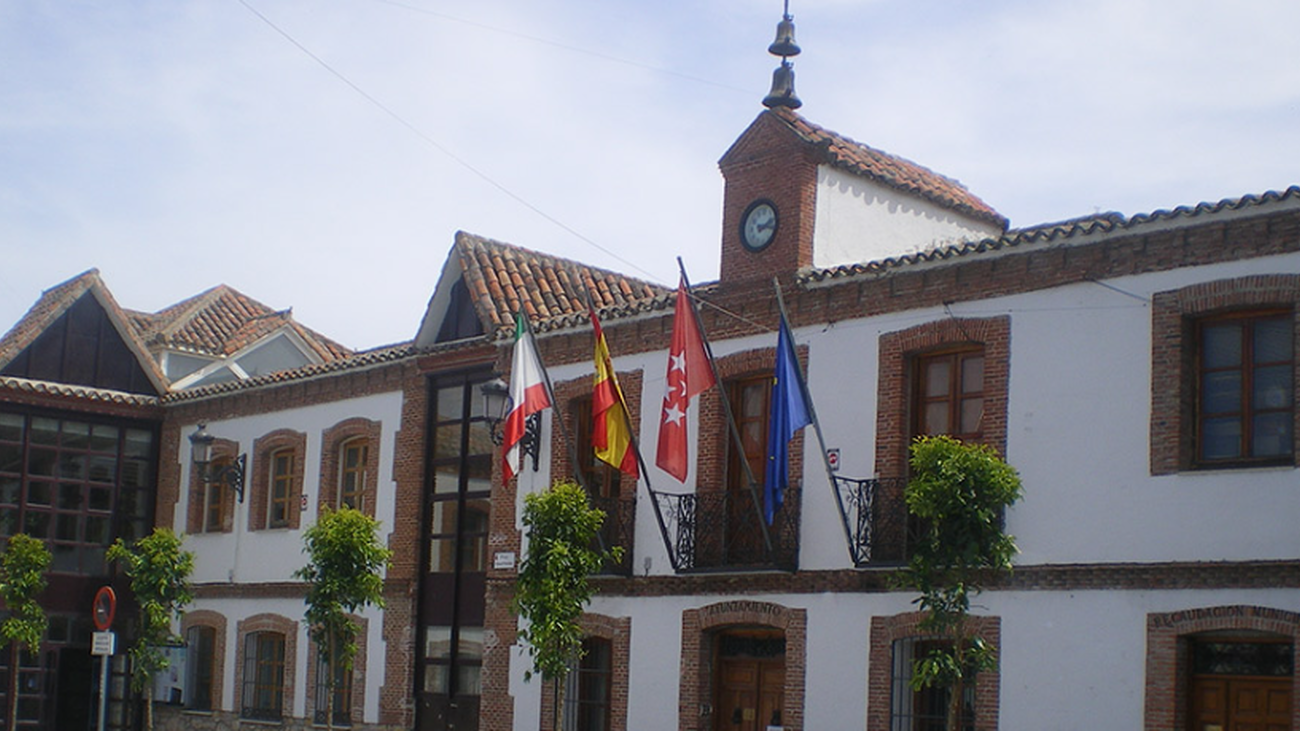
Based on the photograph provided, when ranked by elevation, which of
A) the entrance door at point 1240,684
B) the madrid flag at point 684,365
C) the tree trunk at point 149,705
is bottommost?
the tree trunk at point 149,705

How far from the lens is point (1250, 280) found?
16.0 m

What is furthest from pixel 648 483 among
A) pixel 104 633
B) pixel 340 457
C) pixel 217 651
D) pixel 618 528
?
pixel 217 651

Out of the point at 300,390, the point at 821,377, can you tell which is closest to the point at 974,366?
the point at 821,377

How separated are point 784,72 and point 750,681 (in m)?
7.99

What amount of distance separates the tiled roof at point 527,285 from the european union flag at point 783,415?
5.31m

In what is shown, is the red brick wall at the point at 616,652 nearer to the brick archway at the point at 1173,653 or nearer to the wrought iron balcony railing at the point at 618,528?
the wrought iron balcony railing at the point at 618,528

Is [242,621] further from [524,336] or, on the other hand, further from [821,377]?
[821,377]

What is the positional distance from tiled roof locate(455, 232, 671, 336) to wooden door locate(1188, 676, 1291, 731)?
1052cm

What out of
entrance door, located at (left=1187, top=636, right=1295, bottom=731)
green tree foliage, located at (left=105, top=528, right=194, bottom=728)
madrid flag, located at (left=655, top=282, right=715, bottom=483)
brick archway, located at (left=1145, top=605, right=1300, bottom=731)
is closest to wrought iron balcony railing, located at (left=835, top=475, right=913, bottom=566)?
madrid flag, located at (left=655, top=282, right=715, bottom=483)

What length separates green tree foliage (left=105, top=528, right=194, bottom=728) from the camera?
2886 centimetres

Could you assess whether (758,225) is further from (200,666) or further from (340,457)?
(200,666)

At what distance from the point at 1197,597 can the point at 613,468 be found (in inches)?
367

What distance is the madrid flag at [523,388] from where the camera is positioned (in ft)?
72.7

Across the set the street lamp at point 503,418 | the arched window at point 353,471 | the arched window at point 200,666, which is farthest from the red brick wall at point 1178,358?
the arched window at point 200,666
